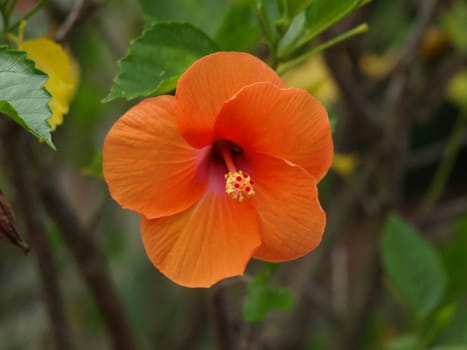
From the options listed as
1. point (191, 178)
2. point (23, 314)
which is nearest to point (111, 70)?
point (23, 314)

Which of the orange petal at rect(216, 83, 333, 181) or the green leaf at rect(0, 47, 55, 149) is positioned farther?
the orange petal at rect(216, 83, 333, 181)

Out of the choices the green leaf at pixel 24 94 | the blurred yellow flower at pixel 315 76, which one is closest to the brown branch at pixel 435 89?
the blurred yellow flower at pixel 315 76

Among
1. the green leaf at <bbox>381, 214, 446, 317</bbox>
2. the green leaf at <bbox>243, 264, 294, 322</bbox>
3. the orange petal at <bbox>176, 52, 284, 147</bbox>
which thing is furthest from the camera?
→ the green leaf at <bbox>381, 214, 446, 317</bbox>

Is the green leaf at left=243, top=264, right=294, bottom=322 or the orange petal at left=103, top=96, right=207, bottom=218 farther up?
the orange petal at left=103, top=96, right=207, bottom=218

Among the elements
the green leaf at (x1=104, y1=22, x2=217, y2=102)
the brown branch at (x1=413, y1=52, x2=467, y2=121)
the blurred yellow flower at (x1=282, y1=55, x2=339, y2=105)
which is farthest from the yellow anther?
the blurred yellow flower at (x1=282, y1=55, x2=339, y2=105)

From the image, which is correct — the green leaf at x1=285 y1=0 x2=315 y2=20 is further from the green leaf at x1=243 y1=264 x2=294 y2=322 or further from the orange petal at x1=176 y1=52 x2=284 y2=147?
the green leaf at x1=243 y1=264 x2=294 y2=322

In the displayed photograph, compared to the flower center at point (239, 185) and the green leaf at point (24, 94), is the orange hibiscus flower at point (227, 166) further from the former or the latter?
the green leaf at point (24, 94)

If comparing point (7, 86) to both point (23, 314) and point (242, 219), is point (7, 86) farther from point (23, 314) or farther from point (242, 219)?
point (23, 314)
